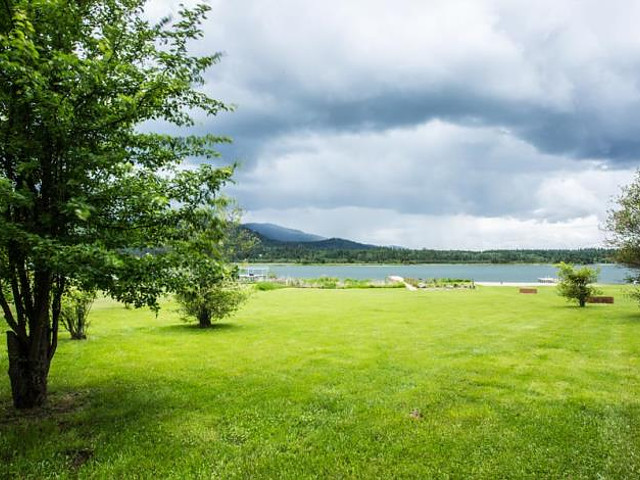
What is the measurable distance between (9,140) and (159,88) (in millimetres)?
2603

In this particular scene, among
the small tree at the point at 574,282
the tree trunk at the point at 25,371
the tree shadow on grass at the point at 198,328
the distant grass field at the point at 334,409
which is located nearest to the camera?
the distant grass field at the point at 334,409

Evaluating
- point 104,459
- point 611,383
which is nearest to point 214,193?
point 104,459

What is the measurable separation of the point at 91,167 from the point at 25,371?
15.0 feet

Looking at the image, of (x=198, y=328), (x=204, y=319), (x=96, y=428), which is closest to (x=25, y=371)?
(x=96, y=428)

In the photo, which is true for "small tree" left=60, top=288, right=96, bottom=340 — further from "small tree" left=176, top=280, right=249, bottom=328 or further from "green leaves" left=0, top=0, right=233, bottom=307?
"green leaves" left=0, top=0, right=233, bottom=307

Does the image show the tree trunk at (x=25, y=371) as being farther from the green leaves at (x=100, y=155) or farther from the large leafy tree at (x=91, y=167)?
the green leaves at (x=100, y=155)

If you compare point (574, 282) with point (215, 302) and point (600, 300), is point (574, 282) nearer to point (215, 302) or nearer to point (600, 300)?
point (600, 300)

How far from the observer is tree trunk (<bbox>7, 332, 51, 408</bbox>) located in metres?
8.49

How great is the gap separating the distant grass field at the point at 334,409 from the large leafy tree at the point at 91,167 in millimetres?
2298

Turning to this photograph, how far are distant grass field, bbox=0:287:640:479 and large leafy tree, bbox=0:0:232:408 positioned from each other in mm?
2298

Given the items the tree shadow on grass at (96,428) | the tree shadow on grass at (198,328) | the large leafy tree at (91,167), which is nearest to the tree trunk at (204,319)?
the tree shadow on grass at (198,328)

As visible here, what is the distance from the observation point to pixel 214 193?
8.77 metres

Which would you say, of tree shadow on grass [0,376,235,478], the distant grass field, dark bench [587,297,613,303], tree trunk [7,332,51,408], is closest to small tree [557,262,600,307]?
dark bench [587,297,613,303]

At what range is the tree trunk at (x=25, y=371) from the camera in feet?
27.9
